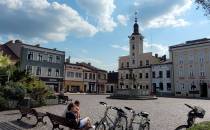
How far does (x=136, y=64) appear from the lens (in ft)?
248

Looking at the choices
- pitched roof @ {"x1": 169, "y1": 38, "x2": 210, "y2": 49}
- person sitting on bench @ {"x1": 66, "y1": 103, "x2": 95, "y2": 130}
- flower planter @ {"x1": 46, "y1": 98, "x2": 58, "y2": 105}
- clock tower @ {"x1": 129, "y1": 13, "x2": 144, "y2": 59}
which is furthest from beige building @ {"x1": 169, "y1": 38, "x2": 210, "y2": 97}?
person sitting on bench @ {"x1": 66, "y1": 103, "x2": 95, "y2": 130}

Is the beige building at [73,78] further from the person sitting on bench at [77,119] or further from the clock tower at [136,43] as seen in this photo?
the person sitting on bench at [77,119]

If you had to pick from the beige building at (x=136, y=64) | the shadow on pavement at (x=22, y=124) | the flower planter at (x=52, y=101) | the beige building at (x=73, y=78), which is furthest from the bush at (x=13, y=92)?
the beige building at (x=136, y=64)

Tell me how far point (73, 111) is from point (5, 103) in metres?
10.6

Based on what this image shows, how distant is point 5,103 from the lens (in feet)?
62.8

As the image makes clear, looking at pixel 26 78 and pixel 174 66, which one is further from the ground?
pixel 174 66

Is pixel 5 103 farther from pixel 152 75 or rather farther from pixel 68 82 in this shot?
pixel 152 75

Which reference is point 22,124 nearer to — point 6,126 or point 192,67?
point 6,126

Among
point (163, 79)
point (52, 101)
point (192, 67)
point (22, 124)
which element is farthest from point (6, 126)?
point (163, 79)

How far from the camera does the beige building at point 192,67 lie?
59469mm

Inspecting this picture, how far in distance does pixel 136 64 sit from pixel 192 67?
56.8 feet

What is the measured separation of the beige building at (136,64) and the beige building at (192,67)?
812 cm

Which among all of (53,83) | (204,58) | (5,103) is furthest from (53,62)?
(5,103)

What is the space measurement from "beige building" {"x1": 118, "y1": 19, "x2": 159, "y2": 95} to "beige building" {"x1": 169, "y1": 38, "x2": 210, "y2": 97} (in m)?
8.12
